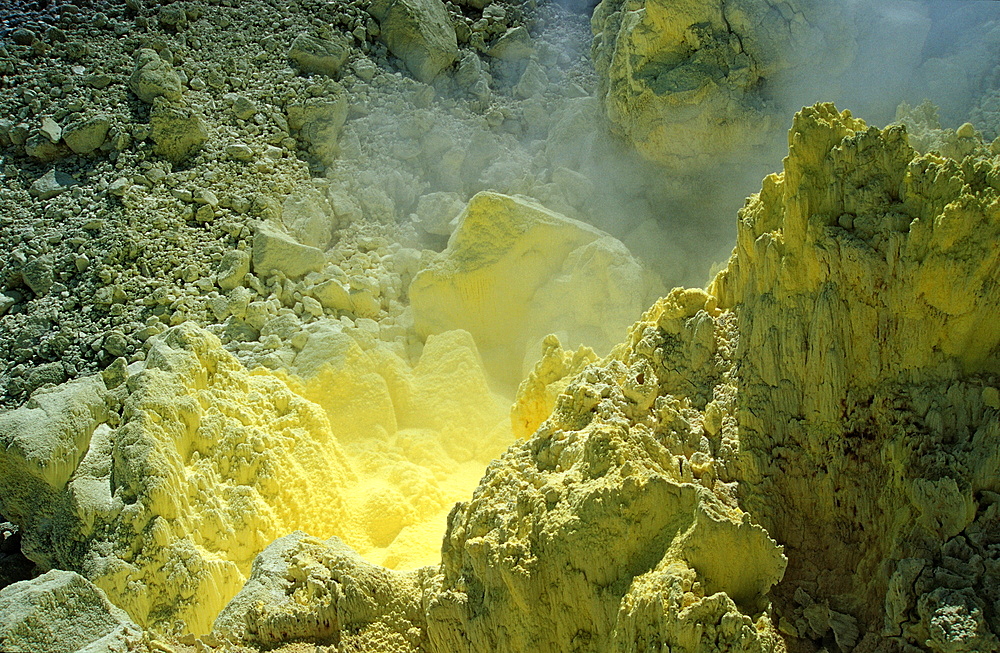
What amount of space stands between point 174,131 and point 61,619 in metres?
6.36

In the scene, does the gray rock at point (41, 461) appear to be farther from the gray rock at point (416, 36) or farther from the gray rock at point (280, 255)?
the gray rock at point (416, 36)

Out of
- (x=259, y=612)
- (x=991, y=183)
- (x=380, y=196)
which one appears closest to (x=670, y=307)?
(x=991, y=183)

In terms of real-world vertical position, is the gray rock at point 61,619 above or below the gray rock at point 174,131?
below

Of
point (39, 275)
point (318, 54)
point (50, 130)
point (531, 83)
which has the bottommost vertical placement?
point (39, 275)

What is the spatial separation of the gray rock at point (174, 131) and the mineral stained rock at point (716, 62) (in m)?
4.52

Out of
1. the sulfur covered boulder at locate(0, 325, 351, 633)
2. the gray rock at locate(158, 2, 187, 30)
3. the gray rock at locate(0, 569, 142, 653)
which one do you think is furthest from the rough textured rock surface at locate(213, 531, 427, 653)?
the gray rock at locate(158, 2, 187, 30)

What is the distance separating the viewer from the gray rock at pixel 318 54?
9.72 meters

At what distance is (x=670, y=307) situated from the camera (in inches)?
175

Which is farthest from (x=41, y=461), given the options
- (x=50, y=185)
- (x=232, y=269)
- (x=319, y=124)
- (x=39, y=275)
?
(x=319, y=124)

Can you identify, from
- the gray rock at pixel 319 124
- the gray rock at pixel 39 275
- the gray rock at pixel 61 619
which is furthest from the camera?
the gray rock at pixel 319 124

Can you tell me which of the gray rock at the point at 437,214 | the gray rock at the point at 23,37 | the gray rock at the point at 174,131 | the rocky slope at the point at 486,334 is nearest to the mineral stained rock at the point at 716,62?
the rocky slope at the point at 486,334

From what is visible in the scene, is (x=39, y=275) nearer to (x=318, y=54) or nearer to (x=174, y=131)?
(x=174, y=131)

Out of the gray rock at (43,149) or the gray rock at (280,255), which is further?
the gray rock at (43,149)

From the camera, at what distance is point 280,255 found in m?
7.93
